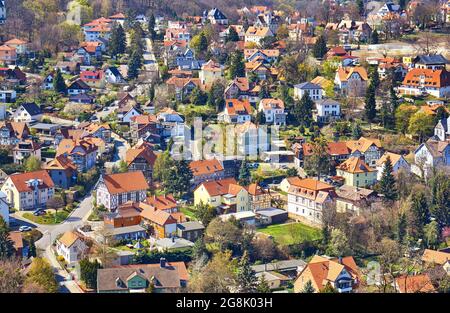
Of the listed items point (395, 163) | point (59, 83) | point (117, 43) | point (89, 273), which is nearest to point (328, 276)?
point (89, 273)

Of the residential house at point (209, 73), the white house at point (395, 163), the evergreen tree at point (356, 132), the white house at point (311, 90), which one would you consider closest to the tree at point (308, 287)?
the white house at point (395, 163)

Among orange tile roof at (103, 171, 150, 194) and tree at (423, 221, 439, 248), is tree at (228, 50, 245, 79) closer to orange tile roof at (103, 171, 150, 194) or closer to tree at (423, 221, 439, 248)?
orange tile roof at (103, 171, 150, 194)

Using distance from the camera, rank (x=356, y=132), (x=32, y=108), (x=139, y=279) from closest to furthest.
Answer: (x=139, y=279)
(x=356, y=132)
(x=32, y=108)

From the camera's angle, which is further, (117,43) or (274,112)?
(117,43)

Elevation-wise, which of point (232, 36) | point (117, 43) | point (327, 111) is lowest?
point (327, 111)

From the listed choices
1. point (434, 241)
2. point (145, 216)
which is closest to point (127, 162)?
point (145, 216)

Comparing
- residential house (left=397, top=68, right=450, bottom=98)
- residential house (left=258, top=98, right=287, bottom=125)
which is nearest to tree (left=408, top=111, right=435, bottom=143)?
residential house (left=397, top=68, right=450, bottom=98)

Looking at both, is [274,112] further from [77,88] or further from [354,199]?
[77,88]
